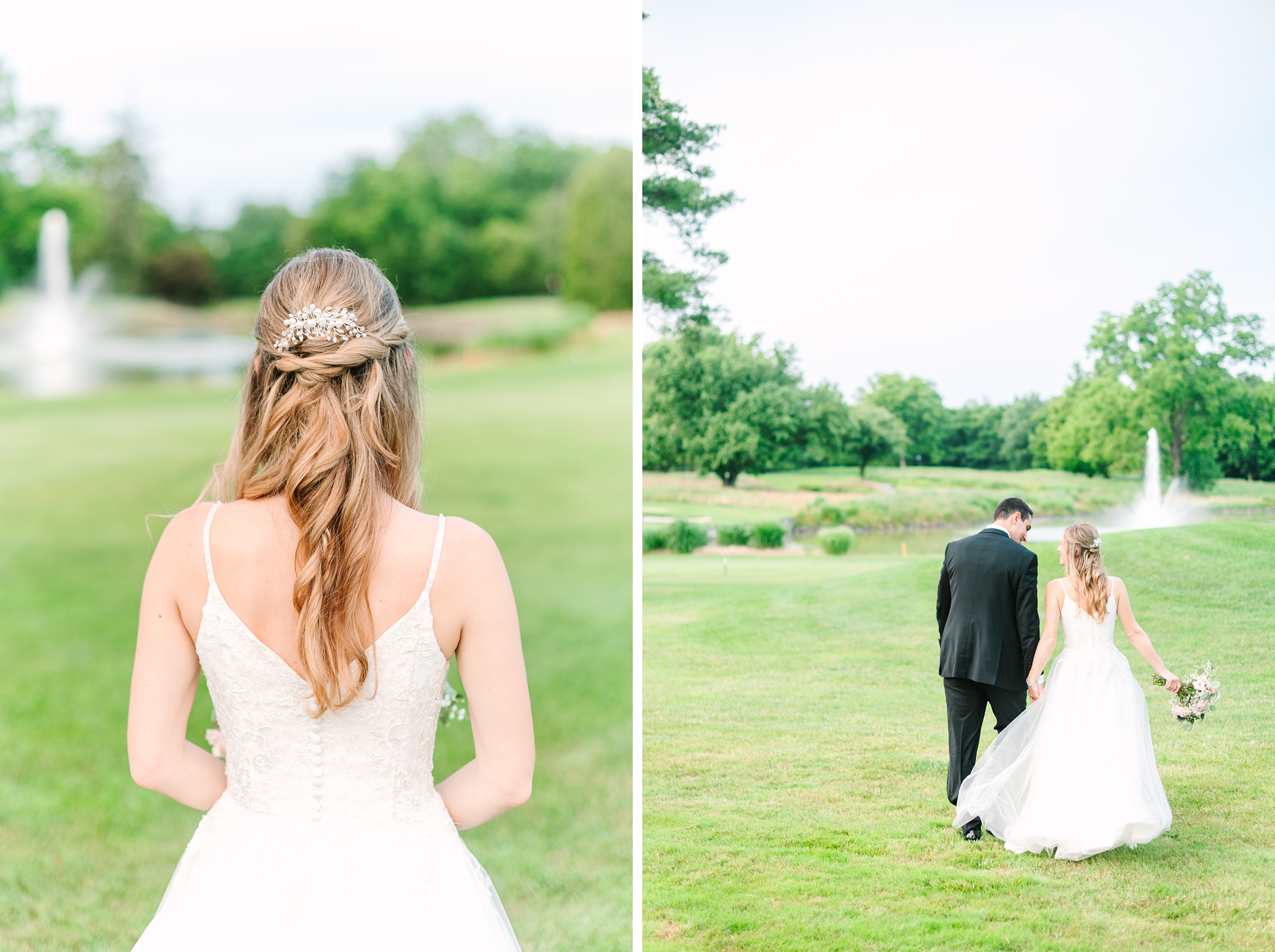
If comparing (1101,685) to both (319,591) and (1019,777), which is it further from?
(319,591)

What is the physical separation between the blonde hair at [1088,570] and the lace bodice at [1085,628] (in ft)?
0.05

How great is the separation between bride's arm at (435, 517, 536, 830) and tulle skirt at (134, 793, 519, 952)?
19 centimetres

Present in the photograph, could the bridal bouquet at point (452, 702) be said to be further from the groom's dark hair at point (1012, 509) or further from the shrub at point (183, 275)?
the shrub at point (183, 275)

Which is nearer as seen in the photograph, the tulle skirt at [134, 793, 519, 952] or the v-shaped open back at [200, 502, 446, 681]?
the v-shaped open back at [200, 502, 446, 681]

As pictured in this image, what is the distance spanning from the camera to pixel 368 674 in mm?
1778

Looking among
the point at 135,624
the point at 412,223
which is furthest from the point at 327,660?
the point at 412,223

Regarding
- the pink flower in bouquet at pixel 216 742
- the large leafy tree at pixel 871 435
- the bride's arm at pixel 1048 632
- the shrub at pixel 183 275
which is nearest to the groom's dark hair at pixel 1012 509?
the bride's arm at pixel 1048 632

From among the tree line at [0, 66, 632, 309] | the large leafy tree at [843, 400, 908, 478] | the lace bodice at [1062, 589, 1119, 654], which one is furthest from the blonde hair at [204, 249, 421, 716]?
the tree line at [0, 66, 632, 309]

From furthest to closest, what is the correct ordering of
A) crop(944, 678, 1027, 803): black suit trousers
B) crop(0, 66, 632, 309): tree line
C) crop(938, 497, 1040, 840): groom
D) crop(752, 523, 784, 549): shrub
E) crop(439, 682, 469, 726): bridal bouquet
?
crop(0, 66, 632, 309): tree line, crop(752, 523, 784, 549): shrub, crop(944, 678, 1027, 803): black suit trousers, crop(938, 497, 1040, 840): groom, crop(439, 682, 469, 726): bridal bouquet

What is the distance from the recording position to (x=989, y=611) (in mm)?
3543

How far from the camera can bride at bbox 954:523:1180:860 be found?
335cm

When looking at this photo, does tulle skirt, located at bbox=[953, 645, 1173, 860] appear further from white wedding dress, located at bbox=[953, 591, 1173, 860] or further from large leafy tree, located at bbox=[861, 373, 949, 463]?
large leafy tree, located at bbox=[861, 373, 949, 463]

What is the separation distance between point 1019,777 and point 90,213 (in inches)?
653

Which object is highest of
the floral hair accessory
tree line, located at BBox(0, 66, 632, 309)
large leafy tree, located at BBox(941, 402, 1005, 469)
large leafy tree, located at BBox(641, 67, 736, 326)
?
tree line, located at BBox(0, 66, 632, 309)
